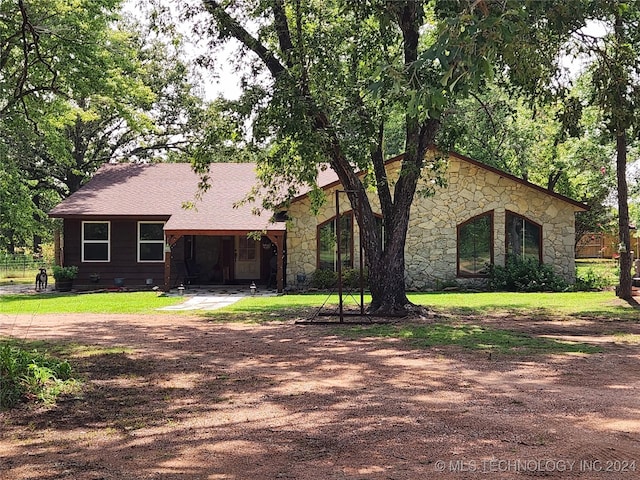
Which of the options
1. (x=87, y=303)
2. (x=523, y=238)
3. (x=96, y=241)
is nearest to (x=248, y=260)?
(x=96, y=241)

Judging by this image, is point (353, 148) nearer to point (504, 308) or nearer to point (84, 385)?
point (504, 308)

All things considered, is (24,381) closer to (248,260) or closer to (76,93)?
(76,93)

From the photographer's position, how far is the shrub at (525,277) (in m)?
21.7

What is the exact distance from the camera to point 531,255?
22406mm

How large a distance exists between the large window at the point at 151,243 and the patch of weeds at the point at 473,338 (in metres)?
12.5

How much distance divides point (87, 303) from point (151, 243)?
5877 mm

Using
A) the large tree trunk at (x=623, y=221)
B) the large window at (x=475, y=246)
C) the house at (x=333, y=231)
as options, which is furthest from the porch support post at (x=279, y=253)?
the large tree trunk at (x=623, y=221)

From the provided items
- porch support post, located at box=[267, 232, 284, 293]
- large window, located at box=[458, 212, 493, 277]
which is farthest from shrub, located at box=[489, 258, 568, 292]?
porch support post, located at box=[267, 232, 284, 293]

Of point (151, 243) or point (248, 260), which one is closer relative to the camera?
point (151, 243)

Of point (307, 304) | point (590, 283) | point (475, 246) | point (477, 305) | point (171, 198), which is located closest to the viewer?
point (477, 305)

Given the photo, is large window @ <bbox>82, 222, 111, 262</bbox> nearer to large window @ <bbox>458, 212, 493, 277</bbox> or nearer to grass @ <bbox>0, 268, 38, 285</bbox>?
grass @ <bbox>0, 268, 38, 285</bbox>

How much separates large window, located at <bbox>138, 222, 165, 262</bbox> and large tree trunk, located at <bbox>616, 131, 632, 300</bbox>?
559 inches

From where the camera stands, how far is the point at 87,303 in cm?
1814

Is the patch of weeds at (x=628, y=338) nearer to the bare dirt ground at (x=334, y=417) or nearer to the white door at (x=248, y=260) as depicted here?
the bare dirt ground at (x=334, y=417)
